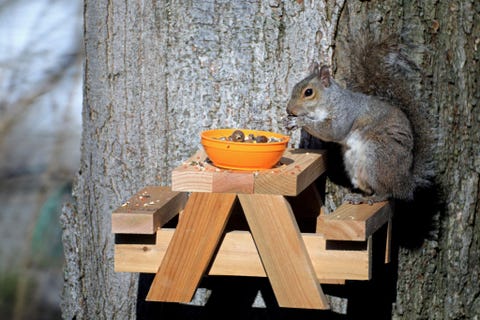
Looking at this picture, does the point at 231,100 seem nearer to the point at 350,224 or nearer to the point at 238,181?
the point at 238,181

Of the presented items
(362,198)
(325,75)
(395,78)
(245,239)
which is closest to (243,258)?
(245,239)

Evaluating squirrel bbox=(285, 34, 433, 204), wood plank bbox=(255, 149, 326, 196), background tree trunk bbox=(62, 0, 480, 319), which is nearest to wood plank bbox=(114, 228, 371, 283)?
wood plank bbox=(255, 149, 326, 196)

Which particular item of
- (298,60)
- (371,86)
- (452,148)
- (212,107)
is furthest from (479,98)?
(212,107)

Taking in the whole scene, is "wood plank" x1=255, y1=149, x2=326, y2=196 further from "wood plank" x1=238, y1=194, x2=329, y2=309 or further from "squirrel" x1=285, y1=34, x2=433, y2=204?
"squirrel" x1=285, y1=34, x2=433, y2=204

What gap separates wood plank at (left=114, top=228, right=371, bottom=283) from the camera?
72.7 inches

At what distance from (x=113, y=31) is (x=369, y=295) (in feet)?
3.59

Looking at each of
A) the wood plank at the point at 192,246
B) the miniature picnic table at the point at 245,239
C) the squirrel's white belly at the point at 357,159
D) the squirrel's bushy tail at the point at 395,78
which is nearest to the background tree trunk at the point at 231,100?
the squirrel's bushy tail at the point at 395,78

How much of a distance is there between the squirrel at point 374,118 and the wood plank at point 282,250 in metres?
0.37

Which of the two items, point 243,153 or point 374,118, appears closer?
point 243,153

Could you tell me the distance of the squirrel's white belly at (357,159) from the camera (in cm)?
219

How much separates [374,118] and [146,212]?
76cm

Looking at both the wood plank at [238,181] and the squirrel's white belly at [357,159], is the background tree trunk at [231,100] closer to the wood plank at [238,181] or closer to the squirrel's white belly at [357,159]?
the squirrel's white belly at [357,159]

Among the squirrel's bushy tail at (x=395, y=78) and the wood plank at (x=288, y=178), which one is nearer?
the wood plank at (x=288, y=178)

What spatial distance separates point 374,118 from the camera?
2.21 metres
